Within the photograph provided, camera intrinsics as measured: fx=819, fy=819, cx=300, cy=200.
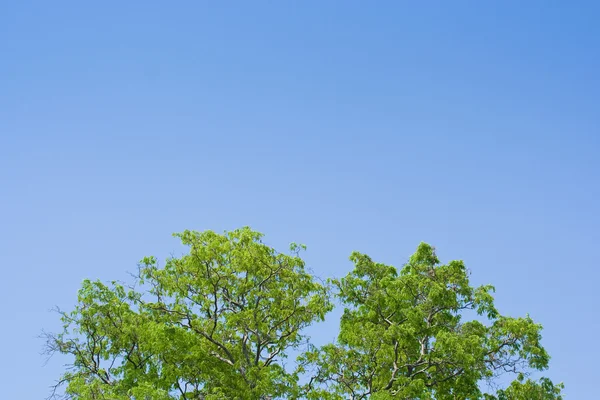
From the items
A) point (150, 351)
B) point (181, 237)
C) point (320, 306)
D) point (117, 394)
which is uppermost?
point (181, 237)

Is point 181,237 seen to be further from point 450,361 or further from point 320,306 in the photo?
point 450,361

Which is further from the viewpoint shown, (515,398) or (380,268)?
(380,268)

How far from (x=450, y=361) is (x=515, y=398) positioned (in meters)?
2.48

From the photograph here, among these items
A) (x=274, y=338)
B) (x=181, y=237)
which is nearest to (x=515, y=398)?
(x=274, y=338)

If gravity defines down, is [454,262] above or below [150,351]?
above

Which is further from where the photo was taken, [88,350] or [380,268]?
[380,268]

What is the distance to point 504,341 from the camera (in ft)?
89.2

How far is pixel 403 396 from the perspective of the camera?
2588 centimetres

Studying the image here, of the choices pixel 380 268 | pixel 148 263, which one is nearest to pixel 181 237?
pixel 148 263

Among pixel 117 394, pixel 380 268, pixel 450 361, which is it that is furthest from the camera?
pixel 380 268

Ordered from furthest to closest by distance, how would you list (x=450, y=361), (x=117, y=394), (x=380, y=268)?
(x=380, y=268) → (x=450, y=361) → (x=117, y=394)

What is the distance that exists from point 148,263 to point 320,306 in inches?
239

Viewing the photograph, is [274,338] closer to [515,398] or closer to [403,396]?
[403,396]

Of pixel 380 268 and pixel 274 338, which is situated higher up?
pixel 380 268
